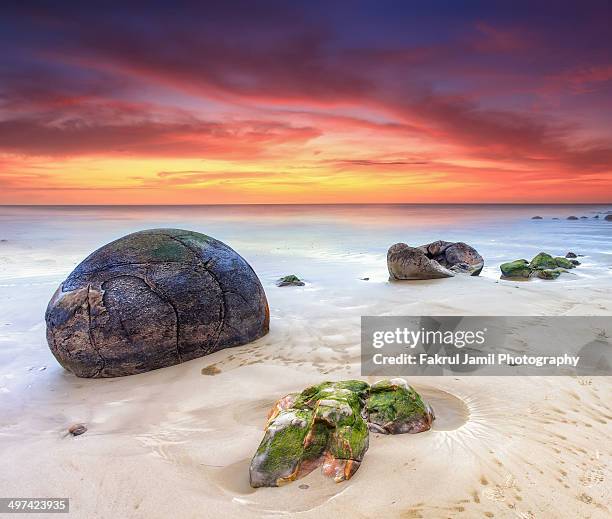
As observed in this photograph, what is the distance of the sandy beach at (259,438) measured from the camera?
2742 millimetres

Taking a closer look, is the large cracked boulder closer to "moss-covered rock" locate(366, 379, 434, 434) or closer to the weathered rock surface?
"moss-covered rock" locate(366, 379, 434, 434)

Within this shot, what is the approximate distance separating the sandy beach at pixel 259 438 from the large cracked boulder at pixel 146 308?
0.21 metres

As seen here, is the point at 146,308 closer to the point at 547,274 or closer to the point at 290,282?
the point at 290,282

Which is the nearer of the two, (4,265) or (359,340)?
(359,340)

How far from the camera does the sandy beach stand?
2.74 m

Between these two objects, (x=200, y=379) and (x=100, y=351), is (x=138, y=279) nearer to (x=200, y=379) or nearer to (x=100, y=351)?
(x=100, y=351)

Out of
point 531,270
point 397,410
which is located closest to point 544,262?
point 531,270

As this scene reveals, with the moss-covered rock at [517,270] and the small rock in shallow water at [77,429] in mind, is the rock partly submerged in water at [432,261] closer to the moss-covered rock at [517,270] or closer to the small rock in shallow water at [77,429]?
the moss-covered rock at [517,270]

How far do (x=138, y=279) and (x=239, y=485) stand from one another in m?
2.99

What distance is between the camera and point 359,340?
6098 mm

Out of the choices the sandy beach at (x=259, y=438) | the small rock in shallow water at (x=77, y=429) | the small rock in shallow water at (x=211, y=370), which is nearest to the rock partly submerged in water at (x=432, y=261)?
the sandy beach at (x=259, y=438)

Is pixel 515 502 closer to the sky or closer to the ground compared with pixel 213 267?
closer to the ground

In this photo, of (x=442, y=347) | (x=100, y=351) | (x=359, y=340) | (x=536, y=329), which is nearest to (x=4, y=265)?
(x=100, y=351)

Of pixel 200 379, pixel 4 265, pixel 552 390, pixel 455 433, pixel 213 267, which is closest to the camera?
pixel 455 433
